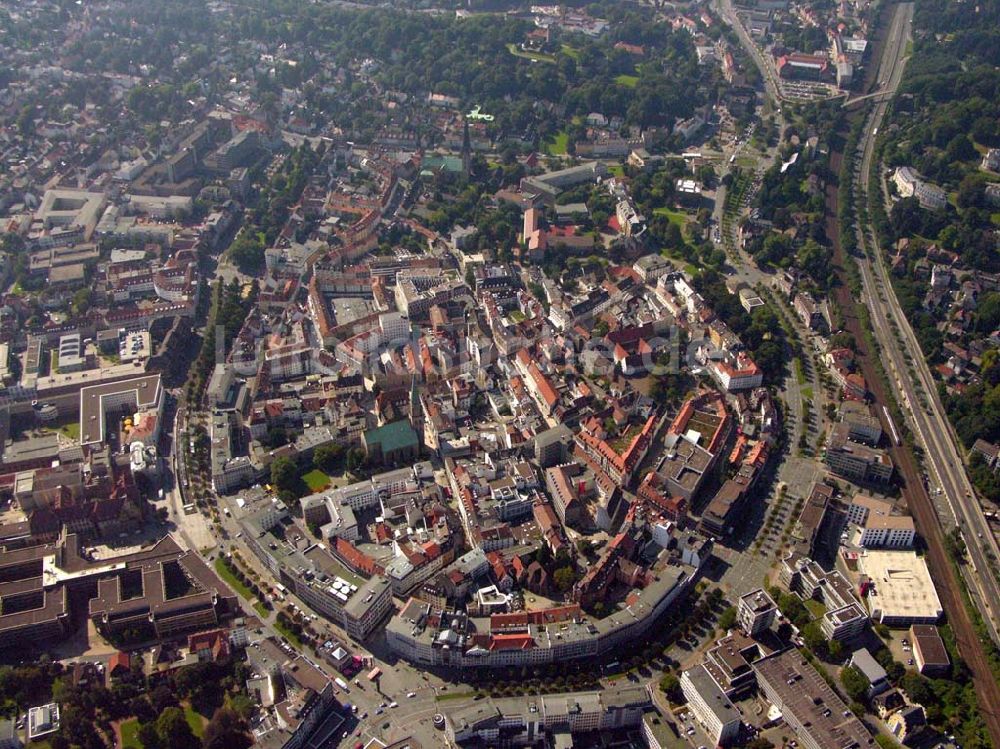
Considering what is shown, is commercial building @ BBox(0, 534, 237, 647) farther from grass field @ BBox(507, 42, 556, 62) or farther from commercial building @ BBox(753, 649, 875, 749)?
grass field @ BBox(507, 42, 556, 62)

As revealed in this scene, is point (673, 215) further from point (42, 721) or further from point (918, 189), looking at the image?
point (42, 721)

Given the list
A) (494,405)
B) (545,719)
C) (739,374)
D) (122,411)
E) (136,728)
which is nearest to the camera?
(545,719)

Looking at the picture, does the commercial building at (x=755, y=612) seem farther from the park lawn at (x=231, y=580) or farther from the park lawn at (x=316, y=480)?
the park lawn at (x=231, y=580)

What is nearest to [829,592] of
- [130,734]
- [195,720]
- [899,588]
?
[899,588]

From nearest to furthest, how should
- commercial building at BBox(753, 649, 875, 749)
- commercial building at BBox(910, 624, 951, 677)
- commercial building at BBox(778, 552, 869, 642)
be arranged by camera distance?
commercial building at BBox(753, 649, 875, 749), commercial building at BBox(910, 624, 951, 677), commercial building at BBox(778, 552, 869, 642)

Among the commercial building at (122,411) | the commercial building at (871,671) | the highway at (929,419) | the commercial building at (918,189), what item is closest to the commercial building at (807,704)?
the commercial building at (871,671)

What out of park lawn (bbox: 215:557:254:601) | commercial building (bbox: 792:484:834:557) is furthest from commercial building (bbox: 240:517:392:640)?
commercial building (bbox: 792:484:834:557)
